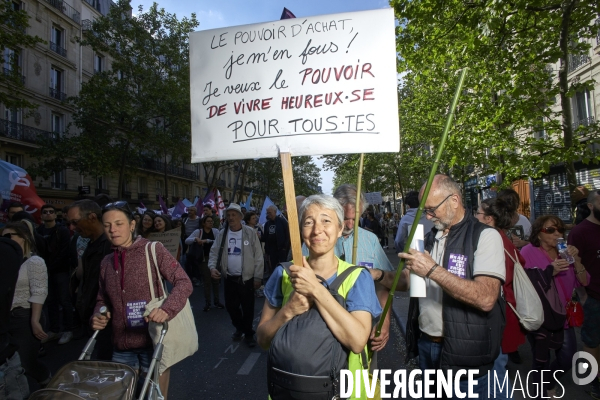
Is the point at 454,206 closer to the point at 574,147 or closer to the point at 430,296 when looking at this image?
the point at 430,296

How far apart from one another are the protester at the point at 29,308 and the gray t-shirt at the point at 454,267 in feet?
10.4

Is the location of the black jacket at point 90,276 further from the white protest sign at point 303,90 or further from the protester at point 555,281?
the protester at point 555,281

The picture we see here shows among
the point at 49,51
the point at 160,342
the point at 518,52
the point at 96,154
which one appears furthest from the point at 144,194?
the point at 160,342

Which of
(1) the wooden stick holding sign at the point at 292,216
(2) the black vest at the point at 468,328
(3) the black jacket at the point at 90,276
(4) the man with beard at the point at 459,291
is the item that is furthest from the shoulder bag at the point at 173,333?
(2) the black vest at the point at 468,328

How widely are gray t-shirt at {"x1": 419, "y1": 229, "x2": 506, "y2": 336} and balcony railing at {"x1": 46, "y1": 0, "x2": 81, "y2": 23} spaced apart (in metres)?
33.1

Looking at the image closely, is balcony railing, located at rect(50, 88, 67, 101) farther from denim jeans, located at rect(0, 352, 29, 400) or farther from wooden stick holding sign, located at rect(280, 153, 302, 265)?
wooden stick holding sign, located at rect(280, 153, 302, 265)

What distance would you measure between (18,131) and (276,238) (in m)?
23.1

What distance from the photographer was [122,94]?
74.6ft

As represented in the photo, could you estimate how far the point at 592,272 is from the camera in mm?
3771

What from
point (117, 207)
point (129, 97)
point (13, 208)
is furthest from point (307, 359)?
point (129, 97)

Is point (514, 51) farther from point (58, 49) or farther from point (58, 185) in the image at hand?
point (58, 49)

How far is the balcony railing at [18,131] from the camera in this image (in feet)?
79.5

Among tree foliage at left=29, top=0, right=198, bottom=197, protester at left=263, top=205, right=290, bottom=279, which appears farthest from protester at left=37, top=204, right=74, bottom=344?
tree foliage at left=29, top=0, right=198, bottom=197

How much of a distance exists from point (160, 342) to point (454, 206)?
77.9 inches
